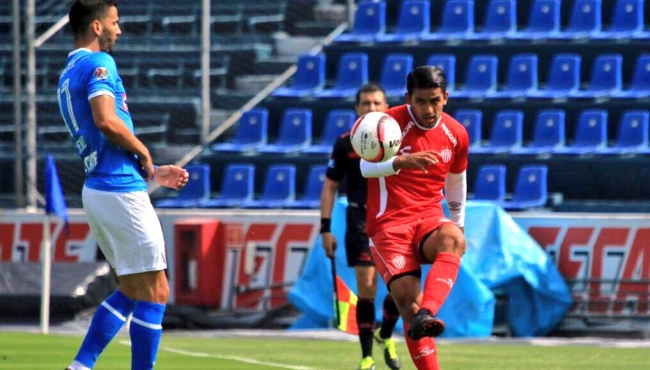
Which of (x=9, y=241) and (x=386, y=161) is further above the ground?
(x=386, y=161)

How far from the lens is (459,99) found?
1870 cm

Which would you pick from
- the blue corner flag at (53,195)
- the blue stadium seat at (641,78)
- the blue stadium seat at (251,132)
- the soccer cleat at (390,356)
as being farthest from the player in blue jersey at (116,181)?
the blue stadium seat at (641,78)

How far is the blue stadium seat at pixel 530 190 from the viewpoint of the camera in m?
16.9

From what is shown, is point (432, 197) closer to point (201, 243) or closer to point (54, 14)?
point (201, 243)

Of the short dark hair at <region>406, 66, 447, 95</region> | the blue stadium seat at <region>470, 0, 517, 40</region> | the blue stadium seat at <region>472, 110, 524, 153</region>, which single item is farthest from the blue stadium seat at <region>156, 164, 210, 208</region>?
the short dark hair at <region>406, 66, 447, 95</region>

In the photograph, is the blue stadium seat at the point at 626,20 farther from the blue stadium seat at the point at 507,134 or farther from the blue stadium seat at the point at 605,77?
the blue stadium seat at the point at 507,134

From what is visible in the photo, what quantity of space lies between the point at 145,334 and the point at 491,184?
34.5ft

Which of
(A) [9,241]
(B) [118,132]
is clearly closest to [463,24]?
(A) [9,241]

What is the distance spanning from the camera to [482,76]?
1888 cm

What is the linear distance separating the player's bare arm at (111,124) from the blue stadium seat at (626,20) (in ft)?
43.6

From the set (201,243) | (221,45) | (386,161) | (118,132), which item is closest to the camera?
(118,132)

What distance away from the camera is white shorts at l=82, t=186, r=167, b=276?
22.4 feet

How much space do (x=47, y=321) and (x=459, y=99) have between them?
705cm

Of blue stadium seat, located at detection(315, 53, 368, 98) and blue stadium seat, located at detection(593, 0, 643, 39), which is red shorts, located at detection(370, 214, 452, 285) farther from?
blue stadium seat, located at detection(593, 0, 643, 39)
